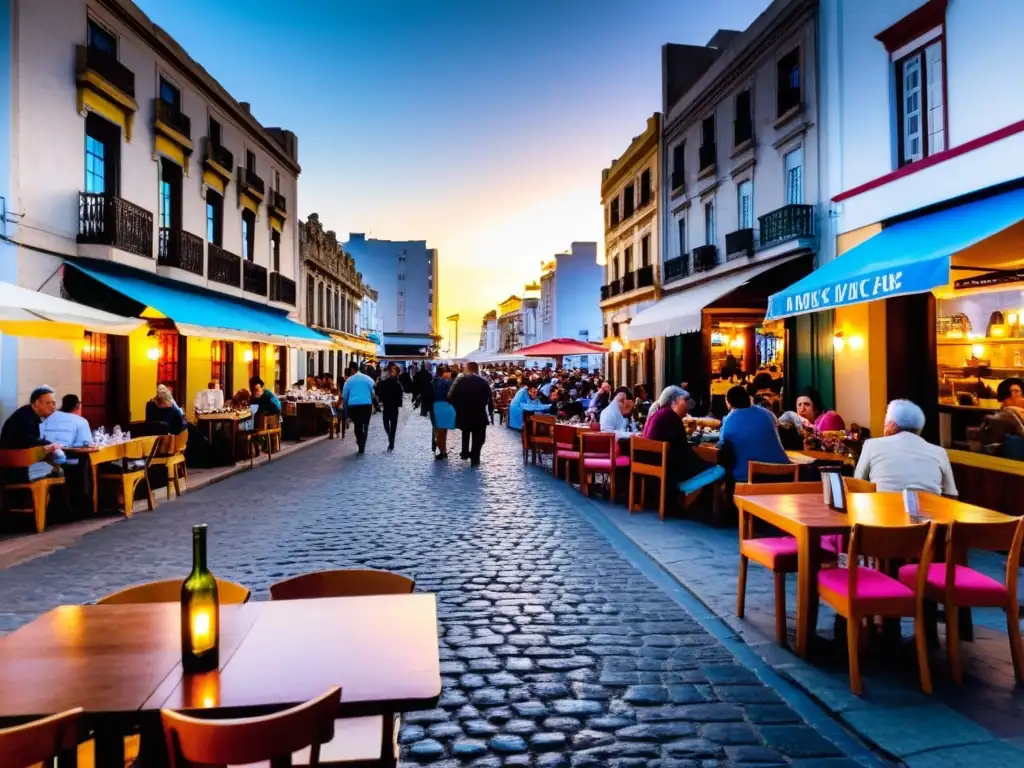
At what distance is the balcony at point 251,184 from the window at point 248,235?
54 centimetres

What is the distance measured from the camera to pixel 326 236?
33781 mm

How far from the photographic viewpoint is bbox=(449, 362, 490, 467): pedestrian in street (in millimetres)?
13711

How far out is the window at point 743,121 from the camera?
696 inches

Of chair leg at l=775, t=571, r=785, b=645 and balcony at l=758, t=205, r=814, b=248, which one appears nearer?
chair leg at l=775, t=571, r=785, b=645

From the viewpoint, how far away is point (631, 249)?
2845cm

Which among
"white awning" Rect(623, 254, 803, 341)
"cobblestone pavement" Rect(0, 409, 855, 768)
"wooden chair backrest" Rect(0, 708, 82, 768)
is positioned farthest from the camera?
"white awning" Rect(623, 254, 803, 341)

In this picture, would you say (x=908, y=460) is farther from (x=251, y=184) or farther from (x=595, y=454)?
(x=251, y=184)

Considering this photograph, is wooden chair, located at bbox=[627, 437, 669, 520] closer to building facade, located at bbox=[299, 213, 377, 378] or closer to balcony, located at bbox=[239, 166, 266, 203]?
building facade, located at bbox=[299, 213, 377, 378]

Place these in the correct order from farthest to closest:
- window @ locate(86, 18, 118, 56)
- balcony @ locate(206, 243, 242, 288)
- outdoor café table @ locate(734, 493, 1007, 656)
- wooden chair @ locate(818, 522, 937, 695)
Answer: balcony @ locate(206, 243, 242, 288), window @ locate(86, 18, 118, 56), outdoor café table @ locate(734, 493, 1007, 656), wooden chair @ locate(818, 522, 937, 695)

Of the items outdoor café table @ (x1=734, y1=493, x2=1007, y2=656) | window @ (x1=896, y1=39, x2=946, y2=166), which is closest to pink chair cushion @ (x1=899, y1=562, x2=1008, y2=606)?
outdoor café table @ (x1=734, y1=493, x2=1007, y2=656)

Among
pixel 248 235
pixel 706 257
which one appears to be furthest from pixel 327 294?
pixel 706 257

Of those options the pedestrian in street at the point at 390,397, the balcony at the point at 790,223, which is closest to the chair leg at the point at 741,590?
the balcony at the point at 790,223

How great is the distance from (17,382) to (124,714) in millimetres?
11224

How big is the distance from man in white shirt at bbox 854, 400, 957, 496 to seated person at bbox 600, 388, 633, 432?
5404 millimetres
